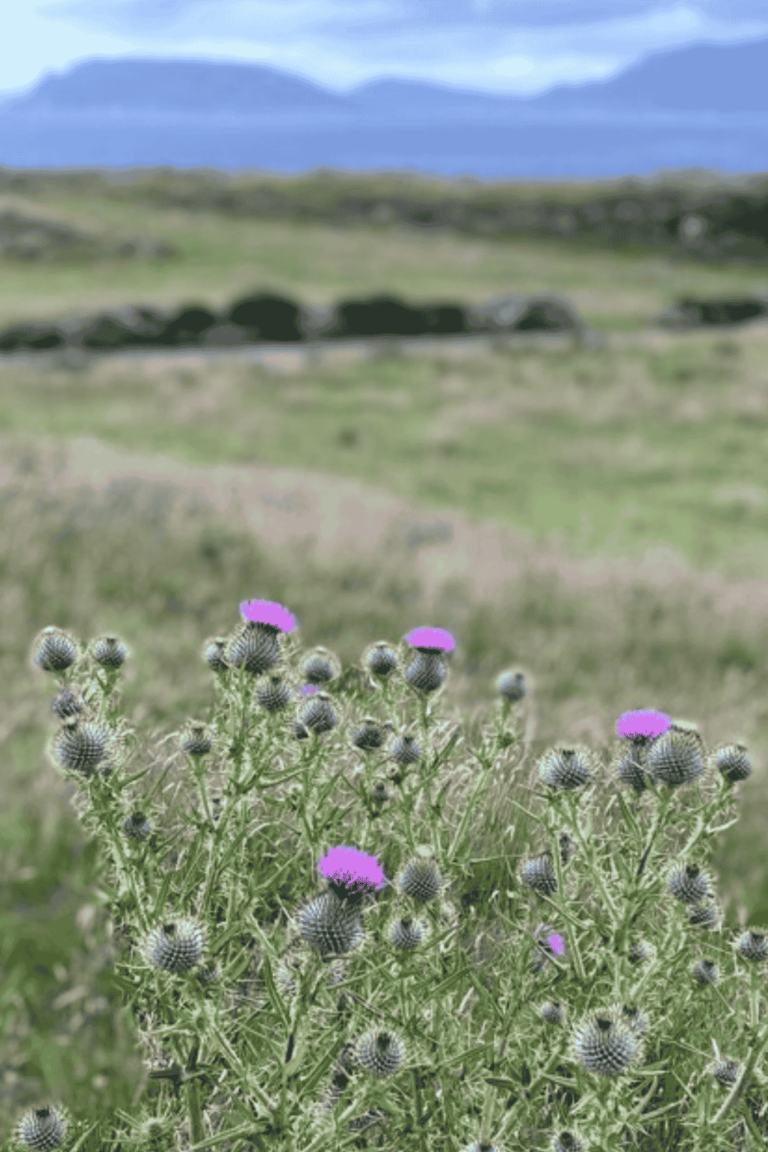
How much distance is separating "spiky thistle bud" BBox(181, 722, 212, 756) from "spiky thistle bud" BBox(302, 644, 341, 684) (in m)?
0.39

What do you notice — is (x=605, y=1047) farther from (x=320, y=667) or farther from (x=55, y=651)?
(x=55, y=651)

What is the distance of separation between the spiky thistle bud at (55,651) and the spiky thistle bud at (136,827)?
32 centimetres

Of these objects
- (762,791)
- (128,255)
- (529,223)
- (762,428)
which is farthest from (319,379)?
(529,223)

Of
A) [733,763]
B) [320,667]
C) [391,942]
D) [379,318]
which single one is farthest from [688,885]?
[379,318]

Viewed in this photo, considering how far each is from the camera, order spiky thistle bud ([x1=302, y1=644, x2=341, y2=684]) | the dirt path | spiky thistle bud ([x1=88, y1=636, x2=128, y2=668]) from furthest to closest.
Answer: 1. the dirt path
2. spiky thistle bud ([x1=302, y1=644, x2=341, y2=684])
3. spiky thistle bud ([x1=88, y1=636, x2=128, y2=668])

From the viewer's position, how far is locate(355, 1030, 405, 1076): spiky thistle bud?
161 centimetres

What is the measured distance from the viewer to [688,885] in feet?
6.14

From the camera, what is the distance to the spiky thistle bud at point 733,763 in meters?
1.99

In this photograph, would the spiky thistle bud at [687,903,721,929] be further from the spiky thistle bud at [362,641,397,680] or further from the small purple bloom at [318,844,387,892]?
the spiky thistle bud at [362,641,397,680]

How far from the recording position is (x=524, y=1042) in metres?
1.94

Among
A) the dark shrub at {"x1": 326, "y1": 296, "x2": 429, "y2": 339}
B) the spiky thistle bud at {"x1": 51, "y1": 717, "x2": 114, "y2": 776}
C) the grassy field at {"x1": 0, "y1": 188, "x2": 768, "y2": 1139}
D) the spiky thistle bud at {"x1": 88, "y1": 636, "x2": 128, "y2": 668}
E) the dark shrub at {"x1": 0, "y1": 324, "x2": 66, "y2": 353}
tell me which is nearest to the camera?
the spiky thistle bud at {"x1": 51, "y1": 717, "x2": 114, "y2": 776}

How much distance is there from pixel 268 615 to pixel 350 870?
0.62 meters

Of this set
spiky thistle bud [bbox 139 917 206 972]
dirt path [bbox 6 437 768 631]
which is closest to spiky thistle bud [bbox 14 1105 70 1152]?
spiky thistle bud [bbox 139 917 206 972]

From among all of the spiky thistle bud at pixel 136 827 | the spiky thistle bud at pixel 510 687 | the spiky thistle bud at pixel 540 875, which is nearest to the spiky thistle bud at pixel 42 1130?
the spiky thistle bud at pixel 136 827
